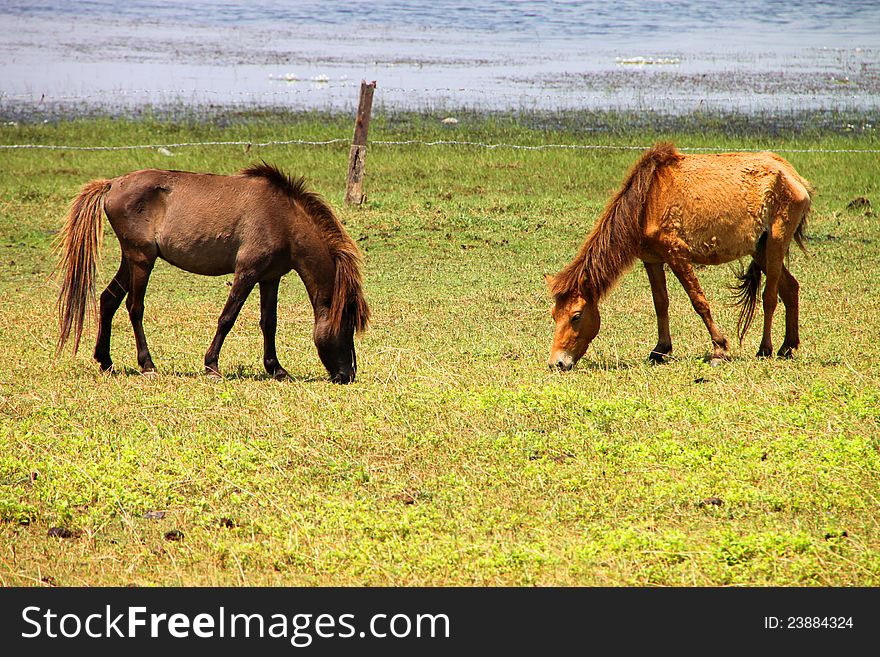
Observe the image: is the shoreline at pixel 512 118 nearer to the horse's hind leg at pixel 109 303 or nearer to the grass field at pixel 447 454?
the grass field at pixel 447 454

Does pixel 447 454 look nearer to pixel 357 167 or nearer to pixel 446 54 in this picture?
pixel 357 167

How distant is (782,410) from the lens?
6250 millimetres

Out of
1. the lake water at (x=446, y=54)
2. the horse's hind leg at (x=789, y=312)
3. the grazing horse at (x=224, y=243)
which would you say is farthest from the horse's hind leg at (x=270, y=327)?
the lake water at (x=446, y=54)

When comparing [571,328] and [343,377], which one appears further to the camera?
[571,328]

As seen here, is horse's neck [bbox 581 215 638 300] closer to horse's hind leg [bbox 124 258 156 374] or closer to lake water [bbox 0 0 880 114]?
horse's hind leg [bbox 124 258 156 374]

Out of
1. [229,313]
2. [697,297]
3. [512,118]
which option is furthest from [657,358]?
[512,118]

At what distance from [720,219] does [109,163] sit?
13642mm

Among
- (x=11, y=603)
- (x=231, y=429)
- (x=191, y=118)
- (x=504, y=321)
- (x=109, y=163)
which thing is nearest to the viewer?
(x=11, y=603)

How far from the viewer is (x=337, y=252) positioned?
7.83m

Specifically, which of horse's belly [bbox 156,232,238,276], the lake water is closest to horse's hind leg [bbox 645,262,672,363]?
horse's belly [bbox 156,232,238,276]

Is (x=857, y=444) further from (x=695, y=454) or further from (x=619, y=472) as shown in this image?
(x=619, y=472)

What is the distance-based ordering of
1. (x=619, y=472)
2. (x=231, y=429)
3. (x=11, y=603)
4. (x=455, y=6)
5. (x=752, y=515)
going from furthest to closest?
(x=455, y=6) < (x=231, y=429) < (x=619, y=472) < (x=752, y=515) < (x=11, y=603)

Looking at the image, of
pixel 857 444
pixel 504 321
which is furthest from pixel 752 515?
pixel 504 321

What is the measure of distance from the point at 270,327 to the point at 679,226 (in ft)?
10.8
